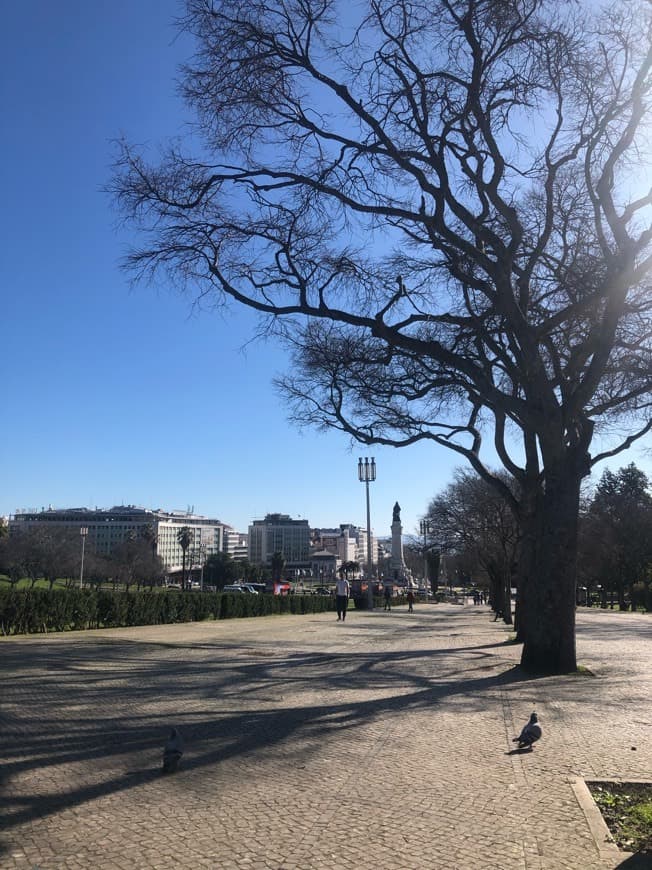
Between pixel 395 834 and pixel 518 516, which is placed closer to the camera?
pixel 395 834

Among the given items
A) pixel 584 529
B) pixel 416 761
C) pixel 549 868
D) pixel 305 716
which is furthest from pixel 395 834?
pixel 584 529

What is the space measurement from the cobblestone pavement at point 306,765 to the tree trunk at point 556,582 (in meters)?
0.54

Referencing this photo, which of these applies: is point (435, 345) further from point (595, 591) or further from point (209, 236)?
point (595, 591)

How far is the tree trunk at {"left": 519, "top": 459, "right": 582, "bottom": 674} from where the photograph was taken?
1143cm

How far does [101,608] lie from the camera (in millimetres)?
19828

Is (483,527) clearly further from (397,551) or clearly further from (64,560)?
(397,551)

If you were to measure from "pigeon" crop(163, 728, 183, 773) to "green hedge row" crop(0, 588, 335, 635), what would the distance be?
12563 millimetres

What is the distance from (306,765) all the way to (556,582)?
7.01 meters

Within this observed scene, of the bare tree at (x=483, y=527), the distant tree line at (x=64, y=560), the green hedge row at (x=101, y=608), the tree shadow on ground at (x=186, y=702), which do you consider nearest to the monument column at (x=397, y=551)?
the distant tree line at (x=64, y=560)

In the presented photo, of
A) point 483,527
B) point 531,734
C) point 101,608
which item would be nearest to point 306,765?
point 531,734

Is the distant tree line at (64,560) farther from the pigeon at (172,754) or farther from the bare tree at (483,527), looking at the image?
the pigeon at (172,754)

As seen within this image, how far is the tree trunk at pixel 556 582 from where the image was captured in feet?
37.5

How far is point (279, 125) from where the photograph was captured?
12352 mm

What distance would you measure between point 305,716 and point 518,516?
8053 millimetres
